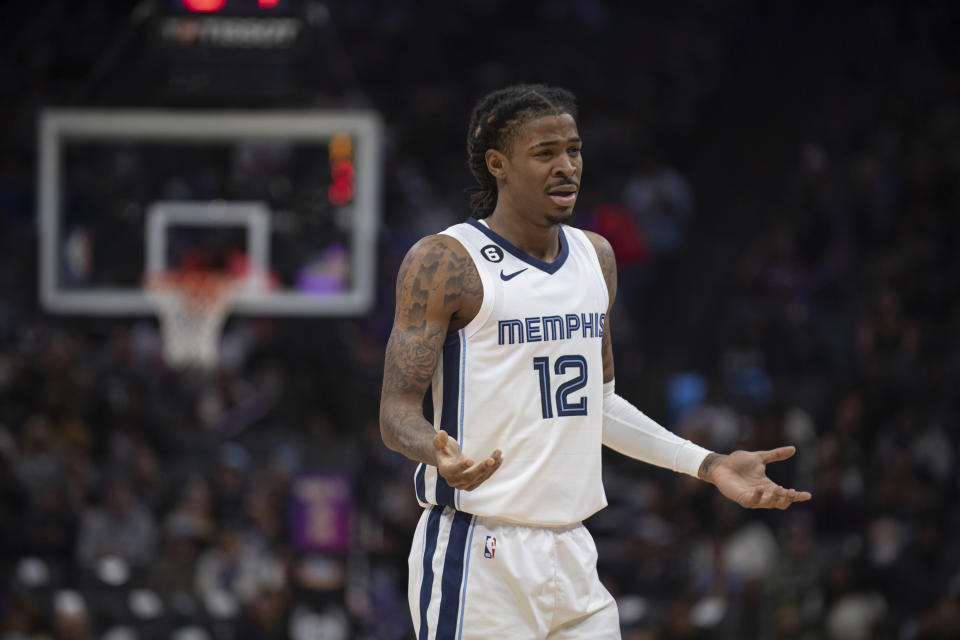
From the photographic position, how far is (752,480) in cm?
365

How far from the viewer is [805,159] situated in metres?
13.3

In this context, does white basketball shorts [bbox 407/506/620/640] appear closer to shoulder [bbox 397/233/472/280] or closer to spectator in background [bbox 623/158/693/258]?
shoulder [bbox 397/233/472/280]

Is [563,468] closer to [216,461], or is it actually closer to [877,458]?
[877,458]

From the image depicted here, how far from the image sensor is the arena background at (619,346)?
351 inches

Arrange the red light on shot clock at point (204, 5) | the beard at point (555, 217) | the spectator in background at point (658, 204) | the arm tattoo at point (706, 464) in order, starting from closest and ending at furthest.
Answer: the beard at point (555, 217) < the arm tattoo at point (706, 464) < the red light on shot clock at point (204, 5) < the spectator in background at point (658, 204)

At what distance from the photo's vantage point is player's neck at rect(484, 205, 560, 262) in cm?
374

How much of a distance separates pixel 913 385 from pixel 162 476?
6.07 meters

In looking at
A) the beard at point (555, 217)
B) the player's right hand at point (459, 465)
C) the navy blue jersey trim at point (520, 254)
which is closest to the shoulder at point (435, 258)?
the navy blue jersey trim at point (520, 254)

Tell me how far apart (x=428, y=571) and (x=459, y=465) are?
667mm

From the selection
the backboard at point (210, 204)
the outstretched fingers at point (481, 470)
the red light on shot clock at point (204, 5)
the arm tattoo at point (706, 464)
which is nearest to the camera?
the outstretched fingers at point (481, 470)

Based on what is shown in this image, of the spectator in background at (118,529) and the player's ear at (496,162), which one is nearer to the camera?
the player's ear at (496,162)

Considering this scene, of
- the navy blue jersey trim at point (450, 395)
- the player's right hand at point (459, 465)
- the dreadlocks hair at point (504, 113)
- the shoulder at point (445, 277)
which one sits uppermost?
the dreadlocks hair at point (504, 113)

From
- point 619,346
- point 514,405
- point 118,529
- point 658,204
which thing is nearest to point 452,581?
point 514,405

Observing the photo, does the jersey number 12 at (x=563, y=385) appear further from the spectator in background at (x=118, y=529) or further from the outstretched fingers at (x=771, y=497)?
the spectator in background at (x=118, y=529)
